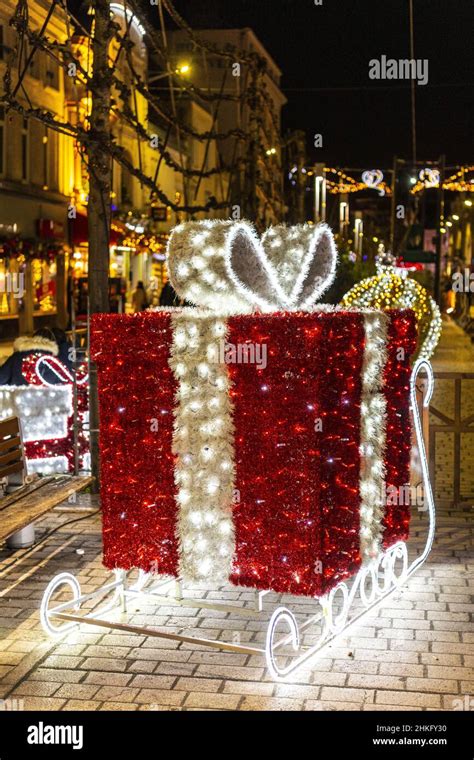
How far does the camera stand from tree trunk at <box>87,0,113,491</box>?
31.0 ft

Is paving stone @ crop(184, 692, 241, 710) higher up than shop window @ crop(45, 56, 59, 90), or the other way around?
shop window @ crop(45, 56, 59, 90)

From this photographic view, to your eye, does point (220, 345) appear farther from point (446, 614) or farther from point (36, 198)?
point (36, 198)

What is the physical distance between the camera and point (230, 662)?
5.49 meters

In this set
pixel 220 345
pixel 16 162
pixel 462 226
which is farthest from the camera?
pixel 462 226

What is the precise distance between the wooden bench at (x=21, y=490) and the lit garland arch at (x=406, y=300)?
818 centimetres

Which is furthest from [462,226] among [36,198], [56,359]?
[56,359]

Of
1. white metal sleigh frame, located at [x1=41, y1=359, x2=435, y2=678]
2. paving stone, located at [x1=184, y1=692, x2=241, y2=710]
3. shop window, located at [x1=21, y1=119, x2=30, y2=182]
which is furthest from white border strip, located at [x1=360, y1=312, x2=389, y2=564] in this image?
shop window, located at [x1=21, y1=119, x2=30, y2=182]

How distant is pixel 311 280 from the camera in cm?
601

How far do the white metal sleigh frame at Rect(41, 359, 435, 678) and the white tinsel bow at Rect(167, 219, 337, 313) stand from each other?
3.94 ft

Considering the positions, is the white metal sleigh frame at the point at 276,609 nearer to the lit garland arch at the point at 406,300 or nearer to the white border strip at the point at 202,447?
the white border strip at the point at 202,447

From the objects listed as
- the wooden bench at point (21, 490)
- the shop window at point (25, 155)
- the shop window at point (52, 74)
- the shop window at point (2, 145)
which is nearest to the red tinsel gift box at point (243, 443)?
the wooden bench at point (21, 490)

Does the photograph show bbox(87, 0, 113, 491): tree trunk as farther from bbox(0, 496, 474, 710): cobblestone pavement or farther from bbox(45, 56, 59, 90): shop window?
bbox(45, 56, 59, 90): shop window
